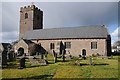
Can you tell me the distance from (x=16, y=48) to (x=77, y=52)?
16.3 meters

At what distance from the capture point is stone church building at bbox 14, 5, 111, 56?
4922cm

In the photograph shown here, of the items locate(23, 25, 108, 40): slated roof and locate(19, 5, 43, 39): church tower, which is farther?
locate(19, 5, 43, 39): church tower

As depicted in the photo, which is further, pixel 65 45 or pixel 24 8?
pixel 24 8

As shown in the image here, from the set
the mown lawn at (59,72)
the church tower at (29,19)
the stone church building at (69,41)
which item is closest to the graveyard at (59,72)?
the mown lawn at (59,72)

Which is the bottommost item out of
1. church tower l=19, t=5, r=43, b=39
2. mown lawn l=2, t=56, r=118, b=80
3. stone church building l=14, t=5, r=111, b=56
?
mown lawn l=2, t=56, r=118, b=80

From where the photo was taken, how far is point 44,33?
57969mm

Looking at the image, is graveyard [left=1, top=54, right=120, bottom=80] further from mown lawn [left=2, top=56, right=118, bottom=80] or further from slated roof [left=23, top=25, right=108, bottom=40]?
slated roof [left=23, top=25, right=108, bottom=40]

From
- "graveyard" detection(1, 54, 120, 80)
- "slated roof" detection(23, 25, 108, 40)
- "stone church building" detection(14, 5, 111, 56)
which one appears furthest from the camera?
"slated roof" detection(23, 25, 108, 40)

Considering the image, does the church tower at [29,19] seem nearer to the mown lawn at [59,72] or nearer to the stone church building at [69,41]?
the stone church building at [69,41]

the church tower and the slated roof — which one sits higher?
the church tower

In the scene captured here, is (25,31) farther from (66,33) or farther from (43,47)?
(66,33)

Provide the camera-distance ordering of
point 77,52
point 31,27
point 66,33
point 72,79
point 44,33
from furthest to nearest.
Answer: point 31,27 → point 44,33 → point 66,33 → point 77,52 → point 72,79

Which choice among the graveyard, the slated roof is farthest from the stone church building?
the graveyard

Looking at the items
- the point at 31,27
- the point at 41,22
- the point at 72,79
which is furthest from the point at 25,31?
the point at 72,79
